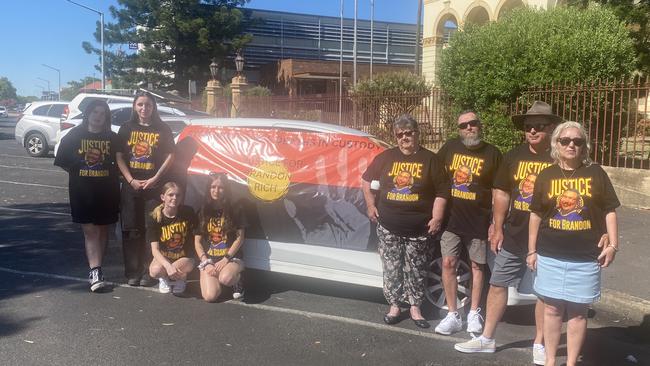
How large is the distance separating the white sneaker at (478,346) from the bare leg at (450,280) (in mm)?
414

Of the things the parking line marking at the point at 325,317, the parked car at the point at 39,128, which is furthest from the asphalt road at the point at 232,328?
the parked car at the point at 39,128

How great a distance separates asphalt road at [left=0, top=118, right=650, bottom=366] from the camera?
13.1ft

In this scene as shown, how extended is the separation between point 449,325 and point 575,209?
1542mm

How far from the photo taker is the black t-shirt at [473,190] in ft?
14.1

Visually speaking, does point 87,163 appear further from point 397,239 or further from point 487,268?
point 487,268

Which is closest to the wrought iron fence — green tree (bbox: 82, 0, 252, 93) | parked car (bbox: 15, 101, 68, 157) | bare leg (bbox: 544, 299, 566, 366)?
bare leg (bbox: 544, 299, 566, 366)

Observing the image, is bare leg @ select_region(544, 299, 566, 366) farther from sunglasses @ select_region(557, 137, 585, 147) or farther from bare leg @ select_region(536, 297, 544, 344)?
sunglasses @ select_region(557, 137, 585, 147)

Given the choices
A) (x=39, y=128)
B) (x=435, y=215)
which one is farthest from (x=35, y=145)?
(x=435, y=215)

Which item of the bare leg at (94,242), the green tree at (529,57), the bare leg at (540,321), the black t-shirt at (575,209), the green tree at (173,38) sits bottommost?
the bare leg at (540,321)

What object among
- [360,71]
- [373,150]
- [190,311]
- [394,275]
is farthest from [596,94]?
[360,71]

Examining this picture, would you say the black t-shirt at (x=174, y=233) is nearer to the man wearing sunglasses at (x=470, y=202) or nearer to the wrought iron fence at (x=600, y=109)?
the man wearing sunglasses at (x=470, y=202)

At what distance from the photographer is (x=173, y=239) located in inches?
207

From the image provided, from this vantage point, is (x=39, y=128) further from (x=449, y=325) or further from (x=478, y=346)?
(x=478, y=346)

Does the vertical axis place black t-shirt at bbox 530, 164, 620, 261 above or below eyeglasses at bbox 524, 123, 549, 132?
below
